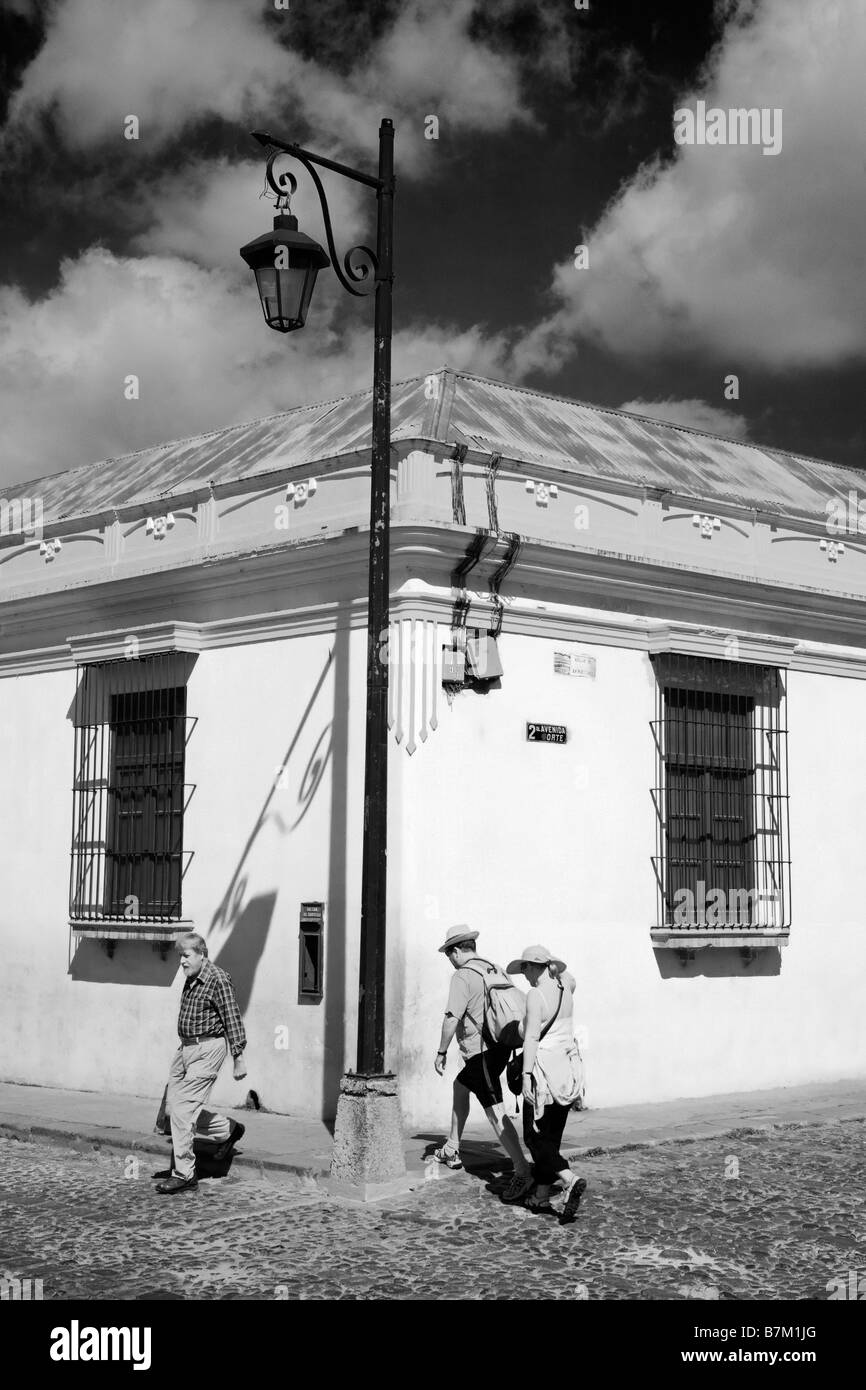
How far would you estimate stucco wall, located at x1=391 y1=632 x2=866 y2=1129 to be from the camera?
11537 millimetres

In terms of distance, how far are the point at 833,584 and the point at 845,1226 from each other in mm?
7419

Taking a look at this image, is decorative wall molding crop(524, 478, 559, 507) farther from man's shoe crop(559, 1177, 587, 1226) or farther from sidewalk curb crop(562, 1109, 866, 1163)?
man's shoe crop(559, 1177, 587, 1226)

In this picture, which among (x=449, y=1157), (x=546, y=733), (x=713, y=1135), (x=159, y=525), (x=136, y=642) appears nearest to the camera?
(x=449, y=1157)

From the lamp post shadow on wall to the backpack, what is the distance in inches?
25.0

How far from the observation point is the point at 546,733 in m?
12.2

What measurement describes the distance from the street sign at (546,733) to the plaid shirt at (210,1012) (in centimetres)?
344

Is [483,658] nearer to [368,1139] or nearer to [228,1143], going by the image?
[368,1139]

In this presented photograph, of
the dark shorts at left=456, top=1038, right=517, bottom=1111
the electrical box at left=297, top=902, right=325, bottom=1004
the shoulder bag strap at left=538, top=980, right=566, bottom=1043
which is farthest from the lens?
the electrical box at left=297, top=902, right=325, bottom=1004

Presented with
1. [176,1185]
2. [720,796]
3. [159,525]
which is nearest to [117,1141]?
[176,1185]

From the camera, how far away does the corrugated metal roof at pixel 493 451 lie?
13500mm

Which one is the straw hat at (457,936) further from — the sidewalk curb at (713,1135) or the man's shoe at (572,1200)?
the man's shoe at (572,1200)

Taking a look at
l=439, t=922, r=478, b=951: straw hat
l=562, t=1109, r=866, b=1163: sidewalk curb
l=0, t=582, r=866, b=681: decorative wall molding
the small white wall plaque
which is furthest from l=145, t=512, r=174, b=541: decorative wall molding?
l=562, t=1109, r=866, b=1163: sidewalk curb

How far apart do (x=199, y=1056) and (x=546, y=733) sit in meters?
3.93

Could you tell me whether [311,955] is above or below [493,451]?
below
